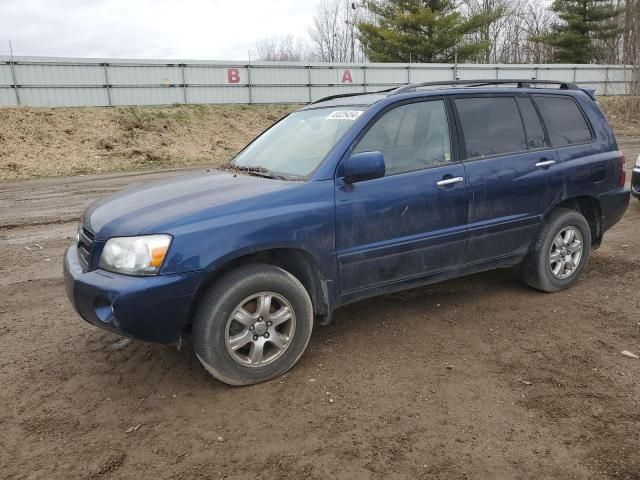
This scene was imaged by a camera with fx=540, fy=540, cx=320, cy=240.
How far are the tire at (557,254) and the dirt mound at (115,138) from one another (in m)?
14.9

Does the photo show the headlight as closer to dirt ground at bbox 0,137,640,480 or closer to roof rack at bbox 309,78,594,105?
dirt ground at bbox 0,137,640,480

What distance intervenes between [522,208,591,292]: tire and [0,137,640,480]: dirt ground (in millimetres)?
140

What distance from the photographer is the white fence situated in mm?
21094

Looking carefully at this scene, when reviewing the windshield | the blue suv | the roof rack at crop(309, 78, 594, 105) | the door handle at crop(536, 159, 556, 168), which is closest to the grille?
the blue suv

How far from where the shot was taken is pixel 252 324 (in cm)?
336

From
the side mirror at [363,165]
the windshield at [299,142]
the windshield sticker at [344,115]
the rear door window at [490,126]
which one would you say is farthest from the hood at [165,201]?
the rear door window at [490,126]

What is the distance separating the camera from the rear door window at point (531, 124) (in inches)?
183

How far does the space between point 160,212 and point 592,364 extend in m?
3.00

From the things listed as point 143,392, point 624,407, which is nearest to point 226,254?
point 143,392

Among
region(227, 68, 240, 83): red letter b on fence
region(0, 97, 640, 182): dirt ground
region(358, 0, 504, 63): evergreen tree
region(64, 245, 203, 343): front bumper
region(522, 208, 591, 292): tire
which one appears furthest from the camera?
region(358, 0, 504, 63): evergreen tree

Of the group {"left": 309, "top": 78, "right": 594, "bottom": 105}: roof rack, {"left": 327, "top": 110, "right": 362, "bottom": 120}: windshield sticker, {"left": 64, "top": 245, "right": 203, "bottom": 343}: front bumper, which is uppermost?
{"left": 309, "top": 78, "right": 594, "bottom": 105}: roof rack

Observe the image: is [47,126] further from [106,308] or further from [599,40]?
[599,40]

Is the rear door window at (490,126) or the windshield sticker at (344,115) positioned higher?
the windshield sticker at (344,115)

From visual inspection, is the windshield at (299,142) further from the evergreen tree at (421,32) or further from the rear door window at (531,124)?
the evergreen tree at (421,32)
